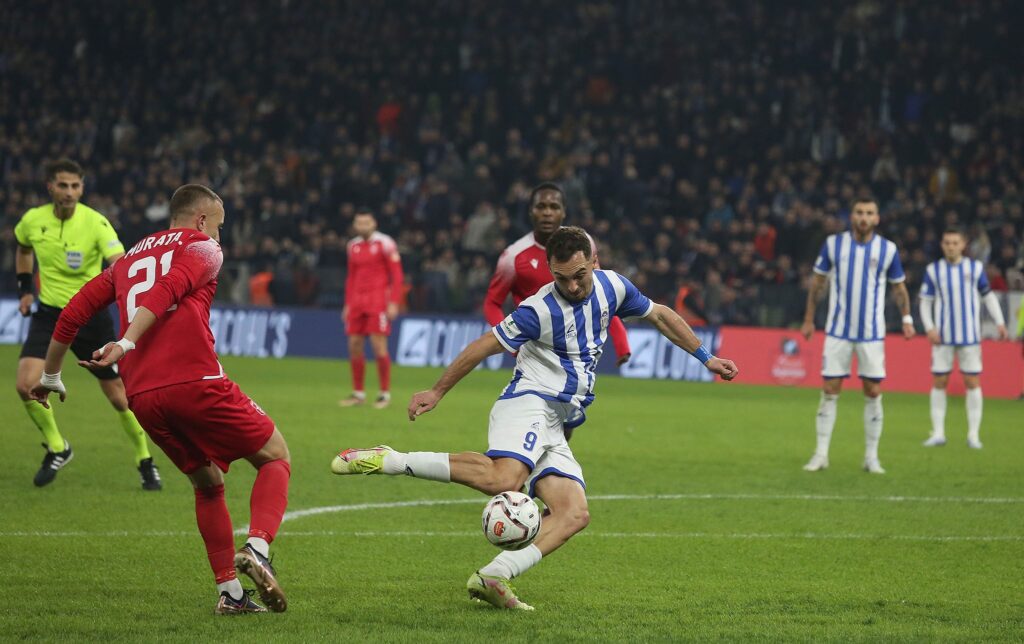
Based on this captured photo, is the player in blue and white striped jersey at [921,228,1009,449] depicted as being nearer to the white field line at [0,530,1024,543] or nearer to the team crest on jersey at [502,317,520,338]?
the white field line at [0,530,1024,543]

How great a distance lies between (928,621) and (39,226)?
652cm

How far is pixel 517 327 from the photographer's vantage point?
6195 millimetres

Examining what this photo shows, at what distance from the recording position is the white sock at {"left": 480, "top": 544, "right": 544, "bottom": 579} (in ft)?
19.0

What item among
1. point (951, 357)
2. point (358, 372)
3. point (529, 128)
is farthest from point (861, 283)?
point (529, 128)

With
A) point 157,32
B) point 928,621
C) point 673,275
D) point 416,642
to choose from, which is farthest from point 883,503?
point 157,32

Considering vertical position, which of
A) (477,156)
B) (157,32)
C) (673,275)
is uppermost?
(157,32)

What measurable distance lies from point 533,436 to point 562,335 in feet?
1.64

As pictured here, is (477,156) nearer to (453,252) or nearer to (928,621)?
(453,252)

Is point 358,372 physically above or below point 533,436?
above

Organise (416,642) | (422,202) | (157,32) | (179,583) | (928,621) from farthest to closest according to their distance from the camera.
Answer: (157,32)
(422,202)
(179,583)
(928,621)
(416,642)

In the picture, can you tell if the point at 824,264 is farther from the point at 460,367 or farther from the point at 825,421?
the point at 460,367

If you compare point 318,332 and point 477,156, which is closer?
point 318,332

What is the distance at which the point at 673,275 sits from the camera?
73.5 ft

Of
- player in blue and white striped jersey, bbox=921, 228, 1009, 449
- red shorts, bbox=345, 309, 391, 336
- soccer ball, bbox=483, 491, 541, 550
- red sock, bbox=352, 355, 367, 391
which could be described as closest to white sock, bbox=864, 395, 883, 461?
player in blue and white striped jersey, bbox=921, 228, 1009, 449
